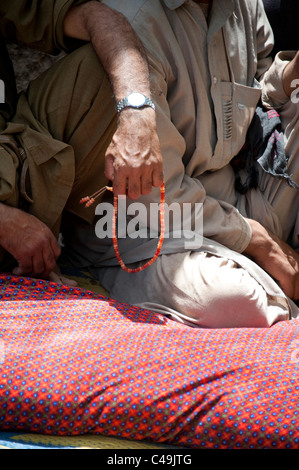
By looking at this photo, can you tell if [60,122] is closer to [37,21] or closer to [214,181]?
[37,21]

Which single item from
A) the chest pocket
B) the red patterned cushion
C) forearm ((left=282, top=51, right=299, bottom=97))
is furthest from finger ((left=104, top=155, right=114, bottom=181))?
forearm ((left=282, top=51, right=299, bottom=97))

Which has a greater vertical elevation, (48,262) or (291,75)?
(291,75)

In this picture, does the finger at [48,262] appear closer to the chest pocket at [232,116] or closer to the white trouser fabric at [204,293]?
the white trouser fabric at [204,293]

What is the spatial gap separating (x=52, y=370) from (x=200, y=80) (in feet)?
3.74

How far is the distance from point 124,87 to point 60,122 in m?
0.27

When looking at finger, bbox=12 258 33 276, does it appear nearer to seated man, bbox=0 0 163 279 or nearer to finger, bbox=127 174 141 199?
seated man, bbox=0 0 163 279

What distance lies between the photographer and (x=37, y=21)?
2.23 metres

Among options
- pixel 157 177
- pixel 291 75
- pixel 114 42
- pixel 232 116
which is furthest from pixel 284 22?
pixel 157 177

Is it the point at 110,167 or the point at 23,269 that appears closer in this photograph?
the point at 110,167

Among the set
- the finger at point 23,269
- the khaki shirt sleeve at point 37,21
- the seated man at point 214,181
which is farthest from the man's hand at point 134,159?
the khaki shirt sleeve at point 37,21

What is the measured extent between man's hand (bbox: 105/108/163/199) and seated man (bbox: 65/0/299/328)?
9.7 inches

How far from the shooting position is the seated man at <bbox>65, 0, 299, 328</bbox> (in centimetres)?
207

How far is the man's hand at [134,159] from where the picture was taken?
1.82m

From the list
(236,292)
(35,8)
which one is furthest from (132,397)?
(35,8)
